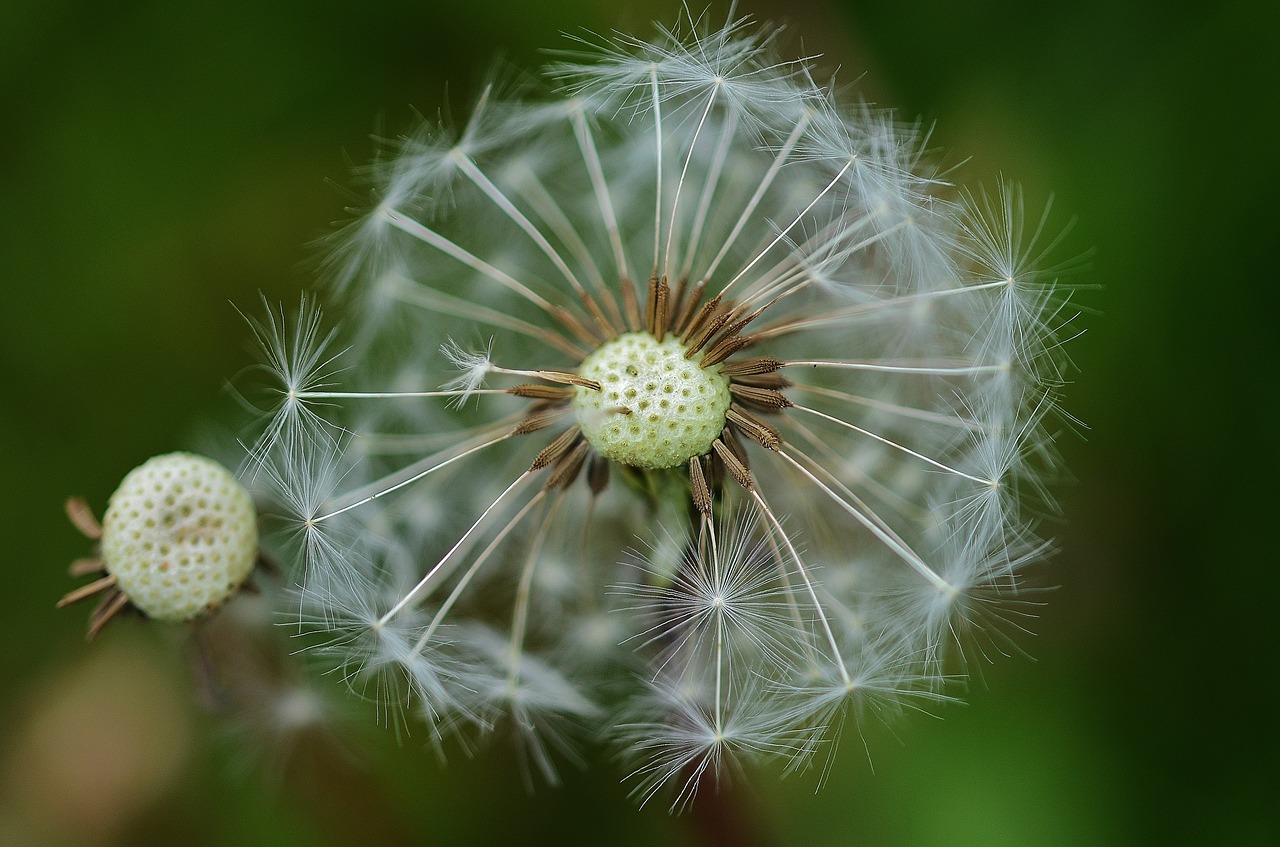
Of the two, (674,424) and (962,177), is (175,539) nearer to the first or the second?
(674,424)

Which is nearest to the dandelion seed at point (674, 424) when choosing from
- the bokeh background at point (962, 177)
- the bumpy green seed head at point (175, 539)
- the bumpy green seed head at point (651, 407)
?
the bumpy green seed head at point (651, 407)

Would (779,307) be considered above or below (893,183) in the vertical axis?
below

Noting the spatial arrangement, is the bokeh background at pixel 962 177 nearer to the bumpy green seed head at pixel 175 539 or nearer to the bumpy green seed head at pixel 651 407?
the bumpy green seed head at pixel 175 539

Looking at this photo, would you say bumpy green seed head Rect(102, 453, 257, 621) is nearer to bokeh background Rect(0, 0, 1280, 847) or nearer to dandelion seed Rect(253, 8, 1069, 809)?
dandelion seed Rect(253, 8, 1069, 809)

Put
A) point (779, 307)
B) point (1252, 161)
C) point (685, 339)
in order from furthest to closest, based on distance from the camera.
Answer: point (1252, 161) < point (779, 307) < point (685, 339)

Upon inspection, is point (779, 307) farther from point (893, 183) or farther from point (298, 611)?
point (298, 611)

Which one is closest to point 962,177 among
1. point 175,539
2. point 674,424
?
point 674,424

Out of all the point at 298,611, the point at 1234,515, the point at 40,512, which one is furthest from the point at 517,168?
the point at 1234,515
